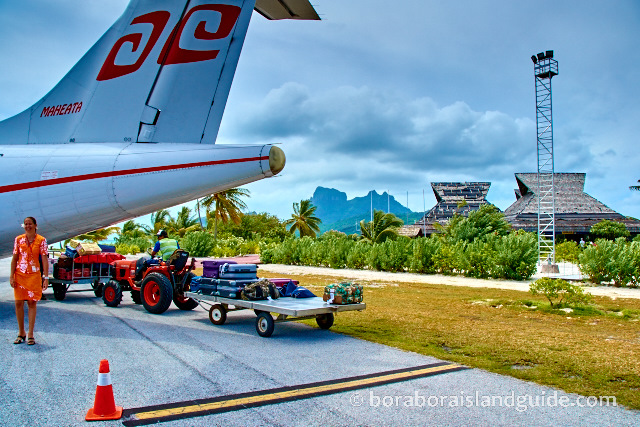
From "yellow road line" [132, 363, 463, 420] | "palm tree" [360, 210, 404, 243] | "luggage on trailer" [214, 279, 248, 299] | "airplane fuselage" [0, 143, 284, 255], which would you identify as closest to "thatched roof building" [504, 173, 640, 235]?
"palm tree" [360, 210, 404, 243]

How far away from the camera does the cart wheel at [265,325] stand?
834 cm

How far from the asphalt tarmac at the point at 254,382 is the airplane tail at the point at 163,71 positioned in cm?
A: 381

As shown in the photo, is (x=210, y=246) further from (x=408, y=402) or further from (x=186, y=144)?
(x=408, y=402)

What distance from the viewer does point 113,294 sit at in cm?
1179

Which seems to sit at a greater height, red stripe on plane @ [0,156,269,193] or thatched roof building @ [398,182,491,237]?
thatched roof building @ [398,182,491,237]

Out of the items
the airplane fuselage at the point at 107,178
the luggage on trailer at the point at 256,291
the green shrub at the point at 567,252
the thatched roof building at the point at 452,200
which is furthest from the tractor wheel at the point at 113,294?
the thatched roof building at the point at 452,200

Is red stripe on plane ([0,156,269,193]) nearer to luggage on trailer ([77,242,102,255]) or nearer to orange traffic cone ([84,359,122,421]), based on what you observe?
luggage on trailer ([77,242,102,255])

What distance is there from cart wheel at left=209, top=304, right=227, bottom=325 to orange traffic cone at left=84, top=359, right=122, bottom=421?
15.9 feet

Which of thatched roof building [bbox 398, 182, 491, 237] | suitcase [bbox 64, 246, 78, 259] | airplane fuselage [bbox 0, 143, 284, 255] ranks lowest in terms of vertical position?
suitcase [bbox 64, 246, 78, 259]

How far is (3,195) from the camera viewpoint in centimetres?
988

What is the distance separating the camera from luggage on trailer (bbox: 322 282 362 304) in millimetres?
8539

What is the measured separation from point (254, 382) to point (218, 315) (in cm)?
407

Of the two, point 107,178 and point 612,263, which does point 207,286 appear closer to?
point 107,178

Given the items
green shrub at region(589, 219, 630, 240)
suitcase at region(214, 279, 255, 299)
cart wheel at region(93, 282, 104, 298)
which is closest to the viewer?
suitcase at region(214, 279, 255, 299)
